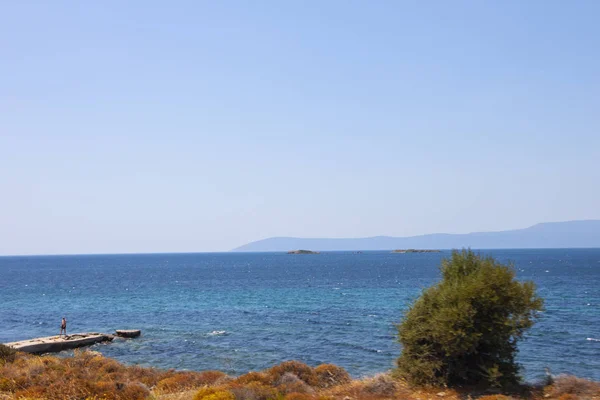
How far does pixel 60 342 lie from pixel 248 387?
29.4 meters

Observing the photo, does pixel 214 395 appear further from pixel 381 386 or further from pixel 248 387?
pixel 381 386

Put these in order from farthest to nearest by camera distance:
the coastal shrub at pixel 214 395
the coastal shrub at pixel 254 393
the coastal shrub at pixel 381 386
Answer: the coastal shrub at pixel 381 386, the coastal shrub at pixel 254 393, the coastal shrub at pixel 214 395

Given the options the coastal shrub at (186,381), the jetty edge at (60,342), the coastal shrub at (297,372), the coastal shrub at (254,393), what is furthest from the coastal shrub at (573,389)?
the jetty edge at (60,342)

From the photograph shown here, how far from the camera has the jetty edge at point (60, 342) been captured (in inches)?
1406

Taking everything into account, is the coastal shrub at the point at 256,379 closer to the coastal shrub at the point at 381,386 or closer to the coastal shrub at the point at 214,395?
the coastal shrub at the point at 214,395

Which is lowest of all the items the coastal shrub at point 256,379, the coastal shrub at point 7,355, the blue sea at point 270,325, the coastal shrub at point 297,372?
the blue sea at point 270,325

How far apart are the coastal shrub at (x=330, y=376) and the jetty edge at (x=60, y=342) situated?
82.9 feet

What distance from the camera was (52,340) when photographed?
37844 millimetres

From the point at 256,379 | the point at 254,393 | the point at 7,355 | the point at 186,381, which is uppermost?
the point at 254,393

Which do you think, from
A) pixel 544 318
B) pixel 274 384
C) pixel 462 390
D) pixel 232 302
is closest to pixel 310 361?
pixel 274 384

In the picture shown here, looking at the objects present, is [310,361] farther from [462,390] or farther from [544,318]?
[544,318]

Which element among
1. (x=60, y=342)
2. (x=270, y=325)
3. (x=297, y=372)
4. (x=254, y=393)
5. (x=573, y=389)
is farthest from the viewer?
(x=270, y=325)

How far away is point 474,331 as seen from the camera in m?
14.6

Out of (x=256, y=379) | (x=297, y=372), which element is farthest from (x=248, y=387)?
(x=297, y=372)
